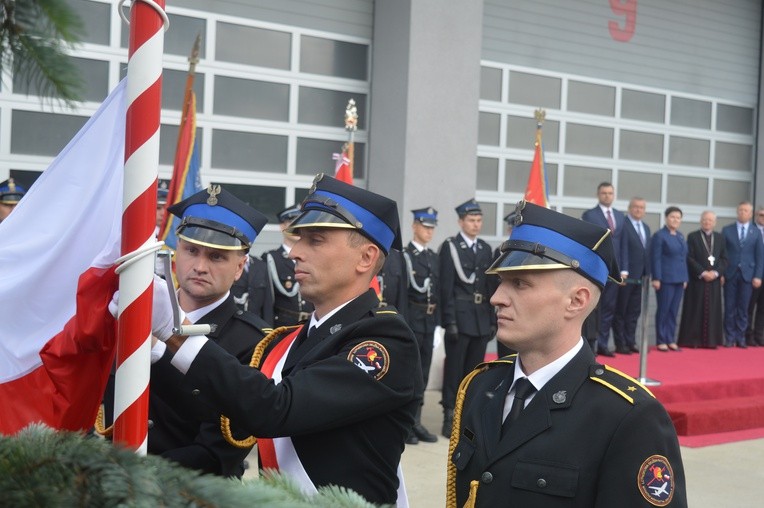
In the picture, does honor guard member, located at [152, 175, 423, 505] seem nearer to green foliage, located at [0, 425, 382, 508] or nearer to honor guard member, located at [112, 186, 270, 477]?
honor guard member, located at [112, 186, 270, 477]

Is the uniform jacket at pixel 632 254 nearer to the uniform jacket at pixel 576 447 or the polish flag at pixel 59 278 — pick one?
the uniform jacket at pixel 576 447

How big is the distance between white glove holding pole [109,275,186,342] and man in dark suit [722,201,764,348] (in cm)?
1327

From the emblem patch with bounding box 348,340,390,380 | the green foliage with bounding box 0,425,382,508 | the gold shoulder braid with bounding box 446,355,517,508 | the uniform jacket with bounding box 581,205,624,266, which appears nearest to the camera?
the green foliage with bounding box 0,425,382,508

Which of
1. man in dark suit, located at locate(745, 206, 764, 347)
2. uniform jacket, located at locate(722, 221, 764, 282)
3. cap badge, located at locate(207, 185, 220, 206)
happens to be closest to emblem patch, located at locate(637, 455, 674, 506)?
cap badge, located at locate(207, 185, 220, 206)

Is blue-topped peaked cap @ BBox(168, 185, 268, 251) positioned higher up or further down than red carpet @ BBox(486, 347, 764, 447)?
higher up

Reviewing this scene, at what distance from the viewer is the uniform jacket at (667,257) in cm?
1335

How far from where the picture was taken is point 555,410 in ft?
8.23

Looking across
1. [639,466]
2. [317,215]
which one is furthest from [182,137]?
[639,466]

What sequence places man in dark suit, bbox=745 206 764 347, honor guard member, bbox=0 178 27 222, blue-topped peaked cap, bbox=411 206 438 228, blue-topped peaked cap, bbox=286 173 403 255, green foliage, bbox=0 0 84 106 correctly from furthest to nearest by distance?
man in dark suit, bbox=745 206 764 347 < blue-topped peaked cap, bbox=411 206 438 228 < honor guard member, bbox=0 178 27 222 < blue-topped peaked cap, bbox=286 173 403 255 < green foliage, bbox=0 0 84 106

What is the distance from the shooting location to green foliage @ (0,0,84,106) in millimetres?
1167

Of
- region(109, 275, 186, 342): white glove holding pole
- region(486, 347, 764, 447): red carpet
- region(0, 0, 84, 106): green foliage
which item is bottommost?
region(486, 347, 764, 447): red carpet

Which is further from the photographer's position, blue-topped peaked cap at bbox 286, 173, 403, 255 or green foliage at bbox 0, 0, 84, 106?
blue-topped peaked cap at bbox 286, 173, 403, 255

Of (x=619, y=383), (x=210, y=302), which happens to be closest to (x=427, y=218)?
(x=210, y=302)

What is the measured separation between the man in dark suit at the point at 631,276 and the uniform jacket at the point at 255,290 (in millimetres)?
5709
